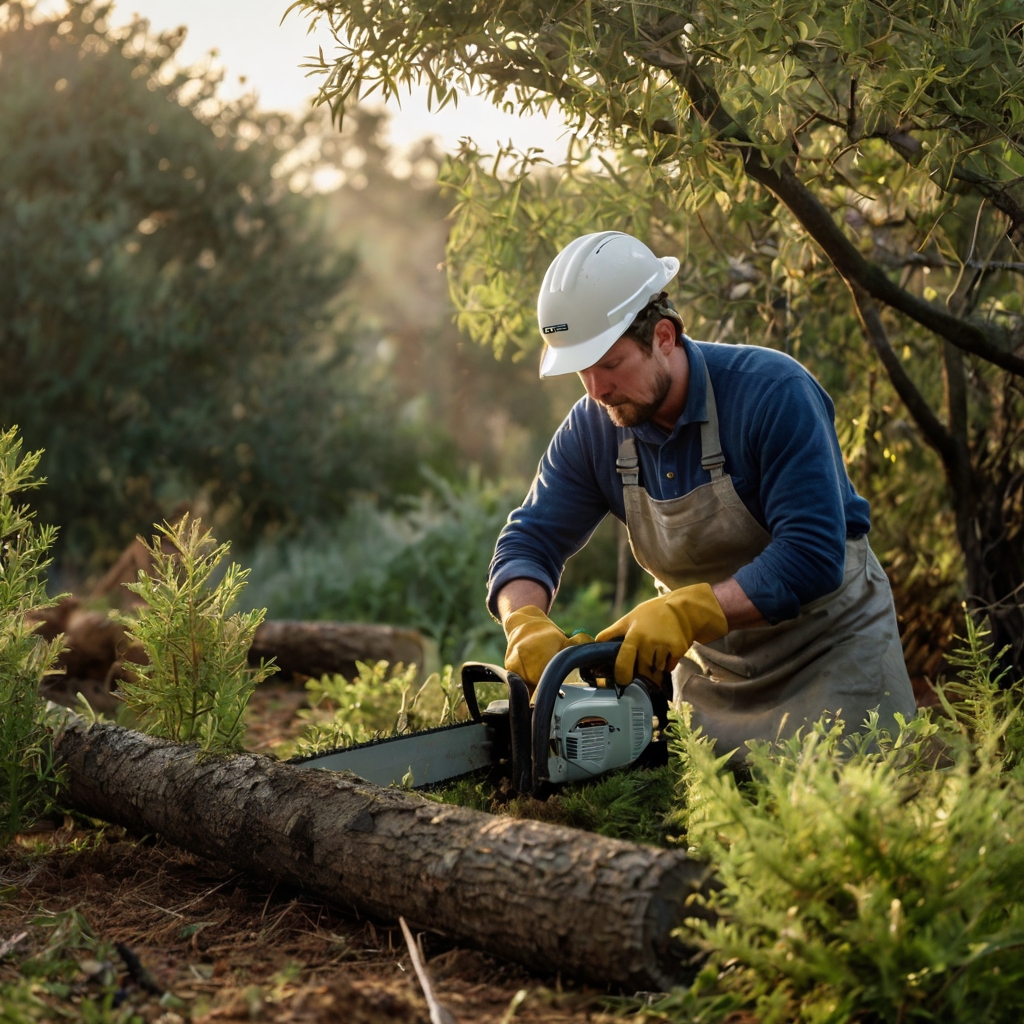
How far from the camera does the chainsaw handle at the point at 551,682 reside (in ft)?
9.35

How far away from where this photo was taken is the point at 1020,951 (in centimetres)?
197

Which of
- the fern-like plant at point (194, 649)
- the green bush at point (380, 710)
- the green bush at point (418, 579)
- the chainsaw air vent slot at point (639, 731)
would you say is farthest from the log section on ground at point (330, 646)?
the chainsaw air vent slot at point (639, 731)

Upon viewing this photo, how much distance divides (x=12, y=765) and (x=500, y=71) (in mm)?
2563

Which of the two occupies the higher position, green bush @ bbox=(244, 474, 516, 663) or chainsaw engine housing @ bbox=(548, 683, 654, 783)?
green bush @ bbox=(244, 474, 516, 663)

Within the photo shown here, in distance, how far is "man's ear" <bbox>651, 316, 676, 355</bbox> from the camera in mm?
3338

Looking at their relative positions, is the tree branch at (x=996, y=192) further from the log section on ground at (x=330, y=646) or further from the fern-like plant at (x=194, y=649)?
the log section on ground at (x=330, y=646)

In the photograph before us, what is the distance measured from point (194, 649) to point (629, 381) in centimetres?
161

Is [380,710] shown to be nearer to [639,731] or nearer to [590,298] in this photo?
[639,731]

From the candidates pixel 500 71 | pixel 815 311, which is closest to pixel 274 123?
pixel 815 311

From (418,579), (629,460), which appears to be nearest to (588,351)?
(629,460)

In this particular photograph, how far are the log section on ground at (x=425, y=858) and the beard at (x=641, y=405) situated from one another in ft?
4.47

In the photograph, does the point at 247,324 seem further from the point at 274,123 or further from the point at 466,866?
the point at 466,866

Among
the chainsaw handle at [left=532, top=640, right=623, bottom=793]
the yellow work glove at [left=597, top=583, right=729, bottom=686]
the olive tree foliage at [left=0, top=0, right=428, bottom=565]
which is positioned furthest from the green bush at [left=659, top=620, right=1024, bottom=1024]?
the olive tree foliage at [left=0, top=0, right=428, bottom=565]

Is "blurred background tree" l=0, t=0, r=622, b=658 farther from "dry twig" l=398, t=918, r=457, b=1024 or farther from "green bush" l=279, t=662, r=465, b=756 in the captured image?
"dry twig" l=398, t=918, r=457, b=1024
